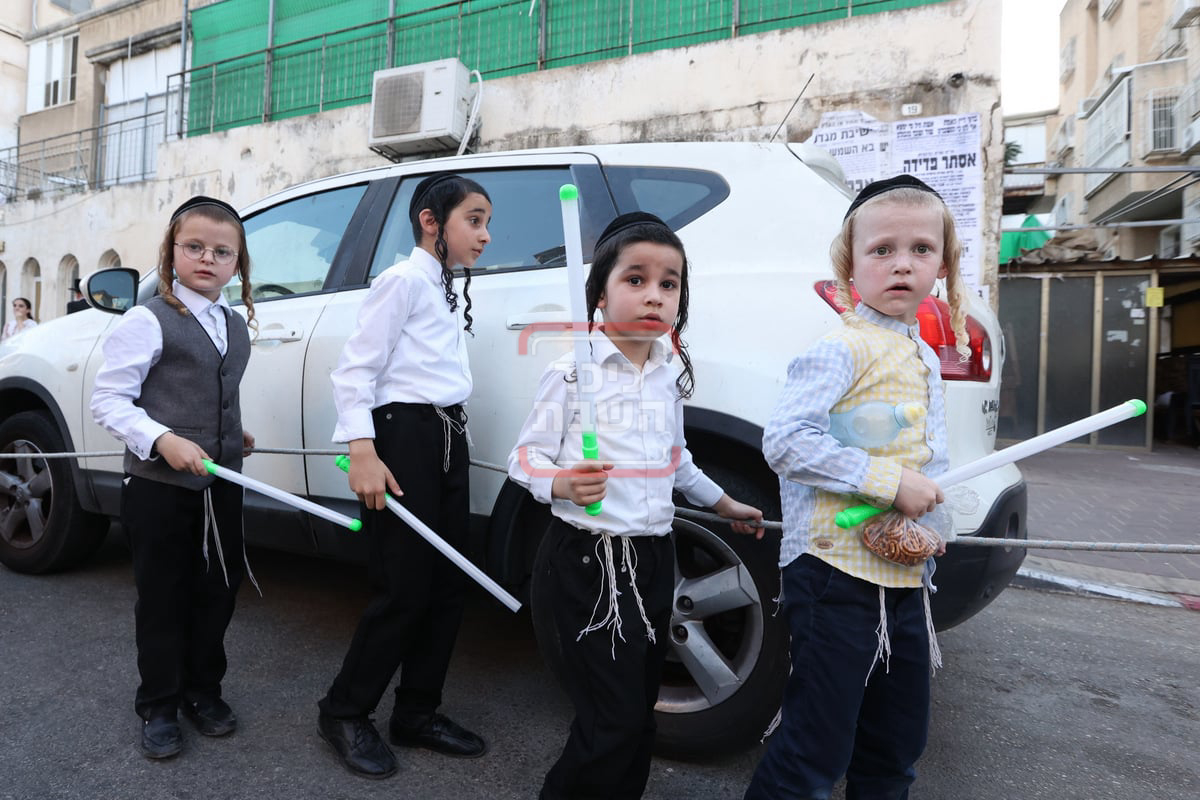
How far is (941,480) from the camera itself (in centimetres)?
135

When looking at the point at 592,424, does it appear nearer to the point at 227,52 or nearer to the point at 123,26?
the point at 227,52

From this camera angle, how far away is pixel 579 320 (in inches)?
50.8

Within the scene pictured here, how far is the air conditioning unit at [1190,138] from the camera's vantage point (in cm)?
1042

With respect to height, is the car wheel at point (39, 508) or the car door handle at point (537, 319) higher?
the car door handle at point (537, 319)

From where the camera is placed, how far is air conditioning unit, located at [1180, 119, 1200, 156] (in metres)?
10.4

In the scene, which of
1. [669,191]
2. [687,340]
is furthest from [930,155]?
[687,340]

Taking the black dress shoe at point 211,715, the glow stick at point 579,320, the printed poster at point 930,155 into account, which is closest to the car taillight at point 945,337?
the glow stick at point 579,320

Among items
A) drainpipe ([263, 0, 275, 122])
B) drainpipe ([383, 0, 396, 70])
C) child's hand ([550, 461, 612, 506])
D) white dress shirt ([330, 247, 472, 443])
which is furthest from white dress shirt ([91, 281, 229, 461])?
drainpipe ([263, 0, 275, 122])

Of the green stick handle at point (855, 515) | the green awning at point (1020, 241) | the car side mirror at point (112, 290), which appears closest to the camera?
the green stick handle at point (855, 515)

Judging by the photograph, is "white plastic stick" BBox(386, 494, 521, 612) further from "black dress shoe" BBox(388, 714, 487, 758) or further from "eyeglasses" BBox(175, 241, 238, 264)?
"eyeglasses" BBox(175, 241, 238, 264)

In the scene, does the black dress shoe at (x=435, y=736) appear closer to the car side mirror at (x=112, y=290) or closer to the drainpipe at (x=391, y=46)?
the car side mirror at (x=112, y=290)

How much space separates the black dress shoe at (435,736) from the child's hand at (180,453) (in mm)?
906

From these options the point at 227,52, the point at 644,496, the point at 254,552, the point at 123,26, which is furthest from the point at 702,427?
the point at 123,26

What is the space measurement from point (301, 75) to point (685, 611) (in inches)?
435
